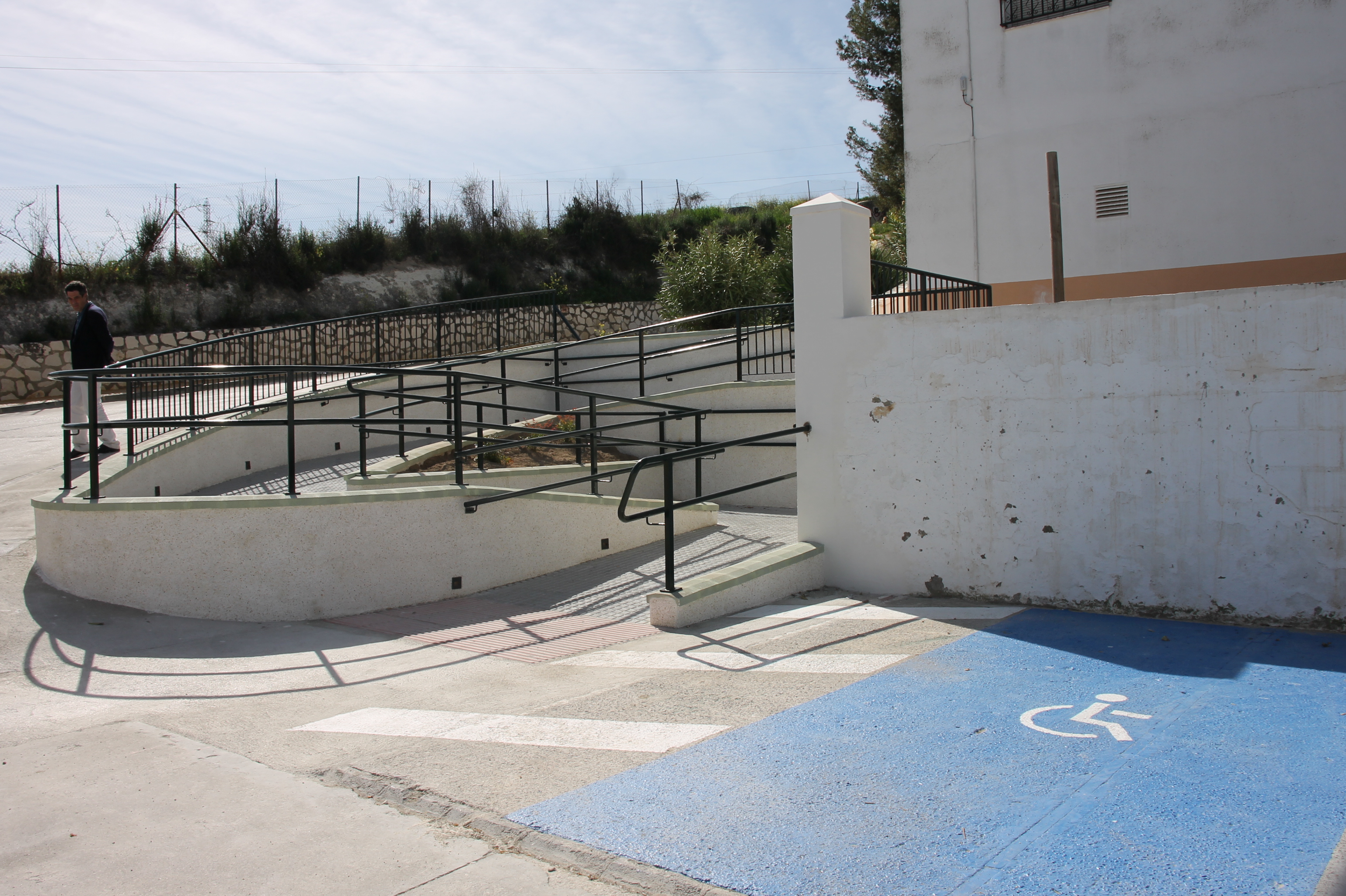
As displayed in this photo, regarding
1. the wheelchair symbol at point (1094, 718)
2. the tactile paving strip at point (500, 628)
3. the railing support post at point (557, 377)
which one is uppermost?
the railing support post at point (557, 377)

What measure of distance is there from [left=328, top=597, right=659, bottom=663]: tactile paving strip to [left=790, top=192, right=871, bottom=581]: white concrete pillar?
5.82 feet

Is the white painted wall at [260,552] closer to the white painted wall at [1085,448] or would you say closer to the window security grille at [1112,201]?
the white painted wall at [1085,448]

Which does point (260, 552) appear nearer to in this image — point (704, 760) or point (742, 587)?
point (742, 587)

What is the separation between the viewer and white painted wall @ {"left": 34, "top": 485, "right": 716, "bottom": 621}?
6.68m

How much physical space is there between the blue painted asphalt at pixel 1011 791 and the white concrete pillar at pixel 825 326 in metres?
2.49

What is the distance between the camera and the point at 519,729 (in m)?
4.32

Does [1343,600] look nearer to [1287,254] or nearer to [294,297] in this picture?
[1287,254]

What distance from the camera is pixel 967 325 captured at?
6387 millimetres

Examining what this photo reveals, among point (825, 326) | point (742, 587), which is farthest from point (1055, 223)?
point (742, 587)

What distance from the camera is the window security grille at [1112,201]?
40.4 ft

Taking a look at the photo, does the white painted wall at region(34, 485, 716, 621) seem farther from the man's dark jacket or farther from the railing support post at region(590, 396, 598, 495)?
the man's dark jacket

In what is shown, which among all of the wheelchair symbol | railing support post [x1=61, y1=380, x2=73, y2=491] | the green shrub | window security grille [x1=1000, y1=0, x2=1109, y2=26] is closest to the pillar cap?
the wheelchair symbol

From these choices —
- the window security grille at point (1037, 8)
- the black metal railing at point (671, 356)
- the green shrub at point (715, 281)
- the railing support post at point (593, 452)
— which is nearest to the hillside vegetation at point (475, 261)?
the green shrub at point (715, 281)

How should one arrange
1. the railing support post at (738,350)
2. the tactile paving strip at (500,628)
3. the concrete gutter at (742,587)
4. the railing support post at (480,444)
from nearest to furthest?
the tactile paving strip at (500,628) → the concrete gutter at (742,587) → the railing support post at (480,444) → the railing support post at (738,350)
